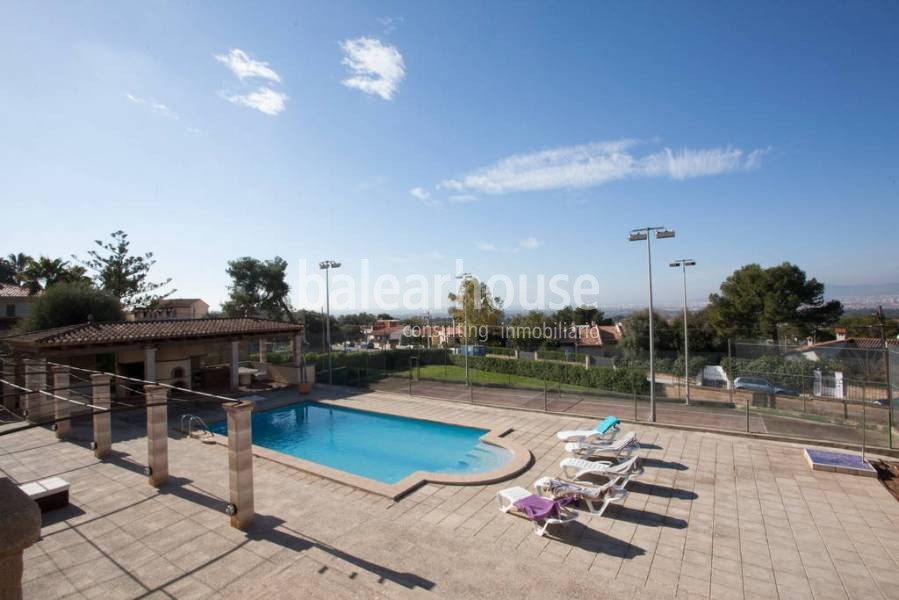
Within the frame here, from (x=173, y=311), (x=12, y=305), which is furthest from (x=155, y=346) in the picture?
(x=12, y=305)

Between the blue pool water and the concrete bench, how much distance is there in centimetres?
636

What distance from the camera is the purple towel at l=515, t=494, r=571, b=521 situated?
7.33 meters

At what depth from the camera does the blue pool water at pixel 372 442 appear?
12.7 m

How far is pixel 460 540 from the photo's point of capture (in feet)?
23.7

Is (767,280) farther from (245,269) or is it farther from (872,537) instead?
(245,269)

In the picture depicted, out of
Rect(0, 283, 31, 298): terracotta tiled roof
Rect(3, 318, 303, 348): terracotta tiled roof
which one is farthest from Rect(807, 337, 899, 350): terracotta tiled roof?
Rect(0, 283, 31, 298): terracotta tiled roof

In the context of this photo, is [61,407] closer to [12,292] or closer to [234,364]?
[234,364]

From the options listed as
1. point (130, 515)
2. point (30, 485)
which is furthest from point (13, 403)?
point (130, 515)

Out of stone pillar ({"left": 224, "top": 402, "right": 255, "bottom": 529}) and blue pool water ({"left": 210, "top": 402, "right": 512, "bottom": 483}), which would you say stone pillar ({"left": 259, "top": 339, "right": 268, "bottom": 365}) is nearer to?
blue pool water ({"left": 210, "top": 402, "right": 512, "bottom": 483})

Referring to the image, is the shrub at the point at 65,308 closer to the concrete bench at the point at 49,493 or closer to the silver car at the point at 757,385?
the concrete bench at the point at 49,493

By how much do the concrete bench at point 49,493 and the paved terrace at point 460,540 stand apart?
393 mm

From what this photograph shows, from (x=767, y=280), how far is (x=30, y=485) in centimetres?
4429

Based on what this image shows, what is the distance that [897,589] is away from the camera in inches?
233

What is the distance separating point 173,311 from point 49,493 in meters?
35.8
